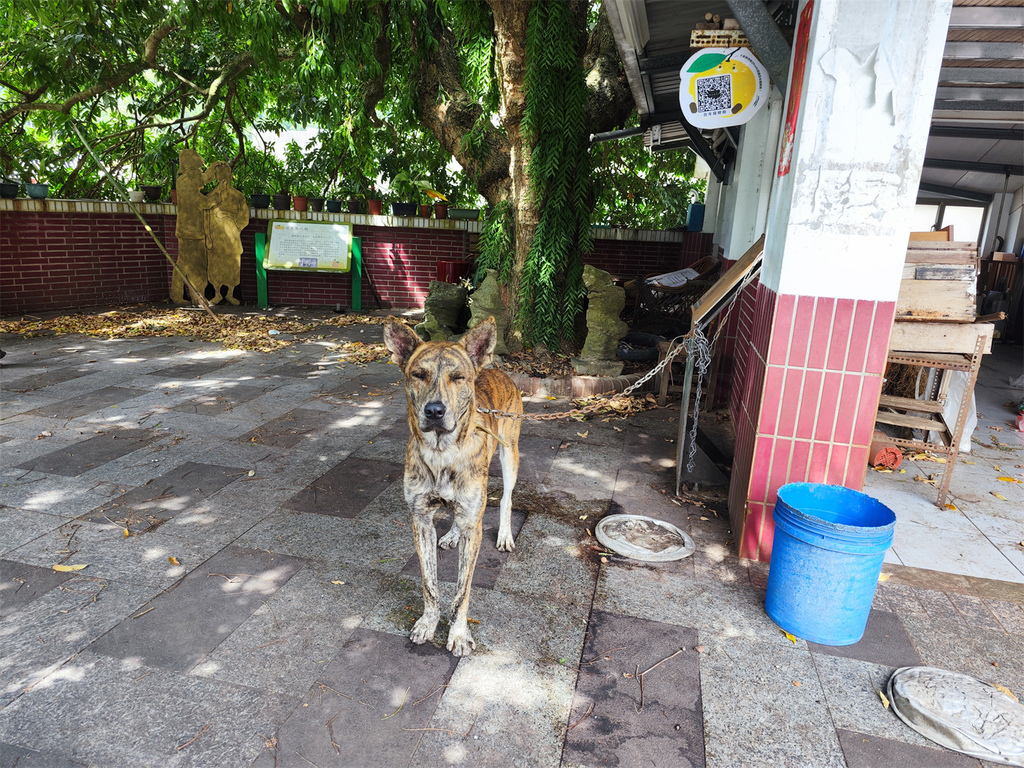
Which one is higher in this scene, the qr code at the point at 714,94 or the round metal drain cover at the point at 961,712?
the qr code at the point at 714,94

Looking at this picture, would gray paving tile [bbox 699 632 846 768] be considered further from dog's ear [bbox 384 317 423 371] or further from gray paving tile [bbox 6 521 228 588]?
gray paving tile [bbox 6 521 228 588]

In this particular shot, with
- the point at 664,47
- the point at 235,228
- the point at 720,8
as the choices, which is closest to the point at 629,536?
the point at 720,8

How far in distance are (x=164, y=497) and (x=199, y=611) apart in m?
1.63

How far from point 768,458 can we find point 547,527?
157 cm

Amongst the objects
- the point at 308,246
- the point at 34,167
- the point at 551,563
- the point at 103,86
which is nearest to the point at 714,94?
the point at 551,563

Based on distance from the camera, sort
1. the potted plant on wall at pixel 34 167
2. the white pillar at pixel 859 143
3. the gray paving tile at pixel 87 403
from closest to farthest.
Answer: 1. the white pillar at pixel 859 143
2. the gray paving tile at pixel 87 403
3. the potted plant on wall at pixel 34 167

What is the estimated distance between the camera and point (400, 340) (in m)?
3.14

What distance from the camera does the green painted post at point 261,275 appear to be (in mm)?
12404

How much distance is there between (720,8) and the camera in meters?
6.23

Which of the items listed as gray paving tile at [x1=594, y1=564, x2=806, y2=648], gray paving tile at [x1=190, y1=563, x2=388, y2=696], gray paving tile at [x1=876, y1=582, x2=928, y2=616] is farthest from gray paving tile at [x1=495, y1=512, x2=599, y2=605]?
gray paving tile at [x1=876, y1=582, x2=928, y2=616]

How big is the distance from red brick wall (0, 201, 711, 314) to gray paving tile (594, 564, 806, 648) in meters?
8.57

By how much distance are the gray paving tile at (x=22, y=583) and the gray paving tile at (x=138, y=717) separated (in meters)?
0.72

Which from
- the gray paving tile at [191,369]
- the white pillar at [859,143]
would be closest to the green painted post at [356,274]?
the gray paving tile at [191,369]

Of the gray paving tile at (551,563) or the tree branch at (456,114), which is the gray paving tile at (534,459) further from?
the tree branch at (456,114)
